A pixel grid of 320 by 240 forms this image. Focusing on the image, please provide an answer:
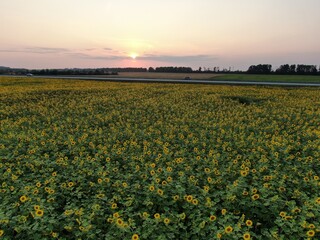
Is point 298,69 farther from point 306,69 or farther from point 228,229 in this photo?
point 228,229

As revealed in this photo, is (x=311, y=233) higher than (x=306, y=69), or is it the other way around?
(x=306, y=69)

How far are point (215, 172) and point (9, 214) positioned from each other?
4.08 m

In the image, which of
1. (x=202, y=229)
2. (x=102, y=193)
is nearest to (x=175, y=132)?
(x=102, y=193)

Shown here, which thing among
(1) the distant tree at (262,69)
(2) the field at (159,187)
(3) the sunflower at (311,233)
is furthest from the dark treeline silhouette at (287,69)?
(3) the sunflower at (311,233)

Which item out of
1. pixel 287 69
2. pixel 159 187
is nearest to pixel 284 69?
pixel 287 69

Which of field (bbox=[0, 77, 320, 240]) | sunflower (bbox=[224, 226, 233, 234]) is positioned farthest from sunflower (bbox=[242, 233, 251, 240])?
sunflower (bbox=[224, 226, 233, 234])

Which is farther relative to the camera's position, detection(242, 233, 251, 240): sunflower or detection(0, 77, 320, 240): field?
detection(0, 77, 320, 240): field

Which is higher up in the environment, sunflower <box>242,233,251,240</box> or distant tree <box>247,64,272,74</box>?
distant tree <box>247,64,272,74</box>

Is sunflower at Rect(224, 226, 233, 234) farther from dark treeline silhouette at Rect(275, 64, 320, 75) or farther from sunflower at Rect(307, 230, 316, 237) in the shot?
dark treeline silhouette at Rect(275, 64, 320, 75)

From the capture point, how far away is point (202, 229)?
4316 millimetres

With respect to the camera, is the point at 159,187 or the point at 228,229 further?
the point at 159,187

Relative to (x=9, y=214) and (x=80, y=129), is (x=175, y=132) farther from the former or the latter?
(x=9, y=214)

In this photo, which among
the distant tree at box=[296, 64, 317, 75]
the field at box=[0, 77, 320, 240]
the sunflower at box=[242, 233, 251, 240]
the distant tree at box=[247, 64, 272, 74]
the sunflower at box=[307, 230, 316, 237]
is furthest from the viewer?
the distant tree at box=[247, 64, 272, 74]

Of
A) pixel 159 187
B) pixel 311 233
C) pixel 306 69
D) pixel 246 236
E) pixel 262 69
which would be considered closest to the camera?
pixel 246 236
